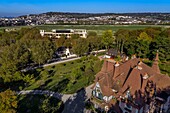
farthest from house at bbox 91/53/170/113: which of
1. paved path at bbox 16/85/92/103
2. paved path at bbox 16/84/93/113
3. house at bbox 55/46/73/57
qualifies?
house at bbox 55/46/73/57

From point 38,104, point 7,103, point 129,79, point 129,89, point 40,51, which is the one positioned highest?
→ point 129,79

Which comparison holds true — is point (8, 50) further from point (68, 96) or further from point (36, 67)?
point (68, 96)

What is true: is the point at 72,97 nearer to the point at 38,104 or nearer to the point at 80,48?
the point at 38,104

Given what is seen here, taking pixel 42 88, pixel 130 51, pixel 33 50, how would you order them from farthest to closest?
pixel 130 51 < pixel 33 50 < pixel 42 88

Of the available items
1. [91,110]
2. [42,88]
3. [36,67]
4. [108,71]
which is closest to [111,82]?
[108,71]

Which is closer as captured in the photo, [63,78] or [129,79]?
[129,79]

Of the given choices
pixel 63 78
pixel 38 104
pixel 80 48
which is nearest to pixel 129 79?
pixel 38 104
